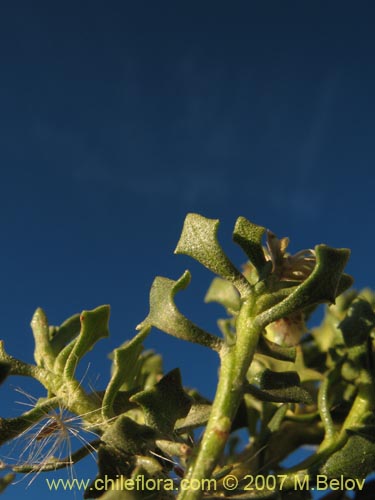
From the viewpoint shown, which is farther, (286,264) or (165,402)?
(286,264)

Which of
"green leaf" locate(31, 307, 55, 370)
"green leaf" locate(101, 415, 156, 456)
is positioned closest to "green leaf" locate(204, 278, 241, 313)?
"green leaf" locate(31, 307, 55, 370)

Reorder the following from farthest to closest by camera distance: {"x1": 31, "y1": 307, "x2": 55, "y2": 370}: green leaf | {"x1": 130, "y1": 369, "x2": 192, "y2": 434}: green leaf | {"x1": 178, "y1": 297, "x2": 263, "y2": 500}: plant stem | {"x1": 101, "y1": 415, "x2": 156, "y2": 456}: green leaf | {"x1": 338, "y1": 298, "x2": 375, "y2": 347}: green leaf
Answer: {"x1": 338, "y1": 298, "x2": 375, "y2": 347}: green leaf, {"x1": 31, "y1": 307, "x2": 55, "y2": 370}: green leaf, {"x1": 130, "y1": 369, "x2": 192, "y2": 434}: green leaf, {"x1": 101, "y1": 415, "x2": 156, "y2": 456}: green leaf, {"x1": 178, "y1": 297, "x2": 263, "y2": 500}: plant stem

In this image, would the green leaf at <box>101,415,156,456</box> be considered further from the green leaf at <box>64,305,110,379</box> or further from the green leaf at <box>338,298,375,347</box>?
the green leaf at <box>338,298,375,347</box>

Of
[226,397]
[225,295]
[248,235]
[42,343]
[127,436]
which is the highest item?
[248,235]

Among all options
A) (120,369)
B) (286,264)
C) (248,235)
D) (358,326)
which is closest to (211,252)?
(248,235)

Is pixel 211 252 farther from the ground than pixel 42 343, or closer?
farther from the ground

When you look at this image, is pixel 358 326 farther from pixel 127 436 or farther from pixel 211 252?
pixel 127 436
